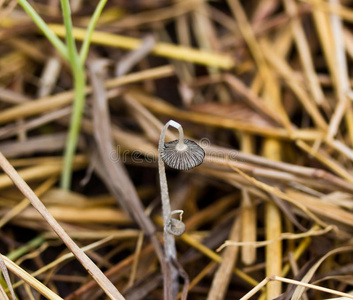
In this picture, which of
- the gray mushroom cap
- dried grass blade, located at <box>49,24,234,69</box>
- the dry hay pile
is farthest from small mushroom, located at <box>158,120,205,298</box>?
dried grass blade, located at <box>49,24,234,69</box>

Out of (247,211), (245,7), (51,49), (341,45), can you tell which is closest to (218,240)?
(247,211)

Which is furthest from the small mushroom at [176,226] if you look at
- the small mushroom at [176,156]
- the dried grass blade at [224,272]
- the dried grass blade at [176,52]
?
the dried grass blade at [176,52]

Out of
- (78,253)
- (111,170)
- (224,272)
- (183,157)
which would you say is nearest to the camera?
(183,157)

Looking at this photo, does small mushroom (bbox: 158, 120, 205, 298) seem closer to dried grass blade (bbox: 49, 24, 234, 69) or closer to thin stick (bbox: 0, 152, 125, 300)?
thin stick (bbox: 0, 152, 125, 300)

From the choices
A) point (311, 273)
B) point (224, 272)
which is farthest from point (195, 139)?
point (311, 273)

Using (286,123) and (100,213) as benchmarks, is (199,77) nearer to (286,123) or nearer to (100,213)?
(286,123)

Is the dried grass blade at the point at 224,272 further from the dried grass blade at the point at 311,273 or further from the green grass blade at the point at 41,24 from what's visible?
the green grass blade at the point at 41,24

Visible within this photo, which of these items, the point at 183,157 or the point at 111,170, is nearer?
the point at 183,157

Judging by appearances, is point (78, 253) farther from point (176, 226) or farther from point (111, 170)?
point (111, 170)
